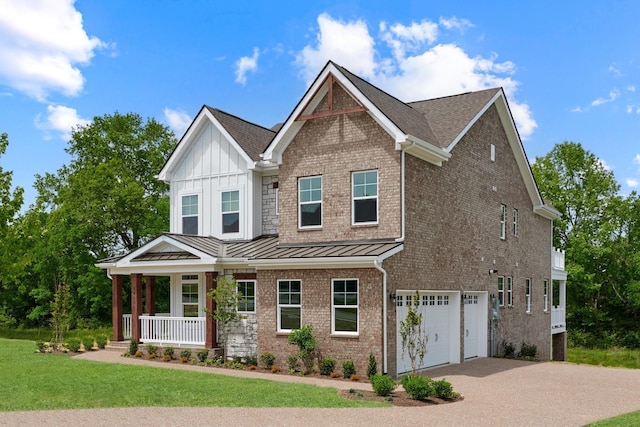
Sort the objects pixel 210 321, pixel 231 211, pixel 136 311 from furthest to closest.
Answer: pixel 231 211 → pixel 136 311 → pixel 210 321

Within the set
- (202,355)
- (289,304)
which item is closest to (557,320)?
(289,304)

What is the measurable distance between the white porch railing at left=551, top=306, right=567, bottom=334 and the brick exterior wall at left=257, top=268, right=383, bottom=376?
60.3 feet

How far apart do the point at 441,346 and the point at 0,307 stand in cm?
4176

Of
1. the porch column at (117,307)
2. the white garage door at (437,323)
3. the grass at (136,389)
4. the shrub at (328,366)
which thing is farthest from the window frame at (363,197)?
the porch column at (117,307)

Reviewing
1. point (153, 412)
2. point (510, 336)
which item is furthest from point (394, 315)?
point (510, 336)

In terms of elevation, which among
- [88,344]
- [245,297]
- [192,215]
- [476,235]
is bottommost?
[88,344]

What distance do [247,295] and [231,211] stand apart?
3.62 m

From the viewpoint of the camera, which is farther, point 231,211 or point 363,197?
point 231,211

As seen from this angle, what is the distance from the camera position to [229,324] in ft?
76.1

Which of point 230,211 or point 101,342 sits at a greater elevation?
point 230,211

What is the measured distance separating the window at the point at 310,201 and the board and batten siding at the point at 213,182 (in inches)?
133

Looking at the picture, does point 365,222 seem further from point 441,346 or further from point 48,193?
point 48,193

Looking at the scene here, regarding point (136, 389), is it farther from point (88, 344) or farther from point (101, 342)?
point (88, 344)

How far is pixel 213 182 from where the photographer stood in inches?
1026
